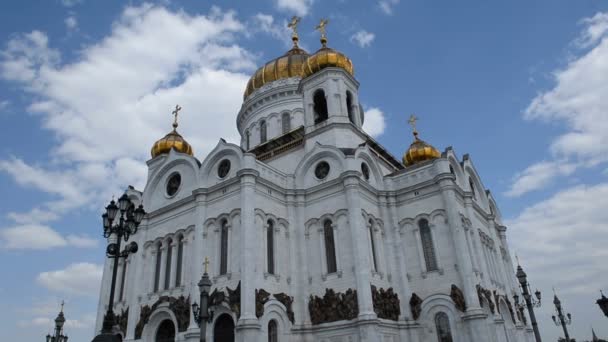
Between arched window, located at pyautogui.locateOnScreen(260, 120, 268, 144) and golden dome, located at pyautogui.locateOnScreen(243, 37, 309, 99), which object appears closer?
arched window, located at pyautogui.locateOnScreen(260, 120, 268, 144)

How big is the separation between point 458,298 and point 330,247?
551cm

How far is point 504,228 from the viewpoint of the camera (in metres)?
27.8

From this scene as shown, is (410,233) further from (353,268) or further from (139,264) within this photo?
(139,264)

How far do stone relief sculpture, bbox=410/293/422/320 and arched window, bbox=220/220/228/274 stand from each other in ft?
25.6

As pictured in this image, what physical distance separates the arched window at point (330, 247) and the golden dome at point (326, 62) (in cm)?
856

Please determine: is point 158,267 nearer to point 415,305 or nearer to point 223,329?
point 223,329

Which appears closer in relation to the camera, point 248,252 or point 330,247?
point 248,252

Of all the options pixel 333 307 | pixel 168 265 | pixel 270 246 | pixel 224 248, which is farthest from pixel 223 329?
pixel 168 265

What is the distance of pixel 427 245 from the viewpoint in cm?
2048

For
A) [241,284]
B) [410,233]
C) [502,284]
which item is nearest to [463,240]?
[410,233]

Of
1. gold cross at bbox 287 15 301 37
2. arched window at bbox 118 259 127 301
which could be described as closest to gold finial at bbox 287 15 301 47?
gold cross at bbox 287 15 301 37

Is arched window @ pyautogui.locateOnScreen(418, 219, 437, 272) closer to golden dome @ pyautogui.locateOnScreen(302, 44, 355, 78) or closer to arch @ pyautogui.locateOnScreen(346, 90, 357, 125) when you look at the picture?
arch @ pyautogui.locateOnScreen(346, 90, 357, 125)

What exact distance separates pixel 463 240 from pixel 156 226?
14.2 m

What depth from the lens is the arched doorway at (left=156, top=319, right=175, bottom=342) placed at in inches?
784
